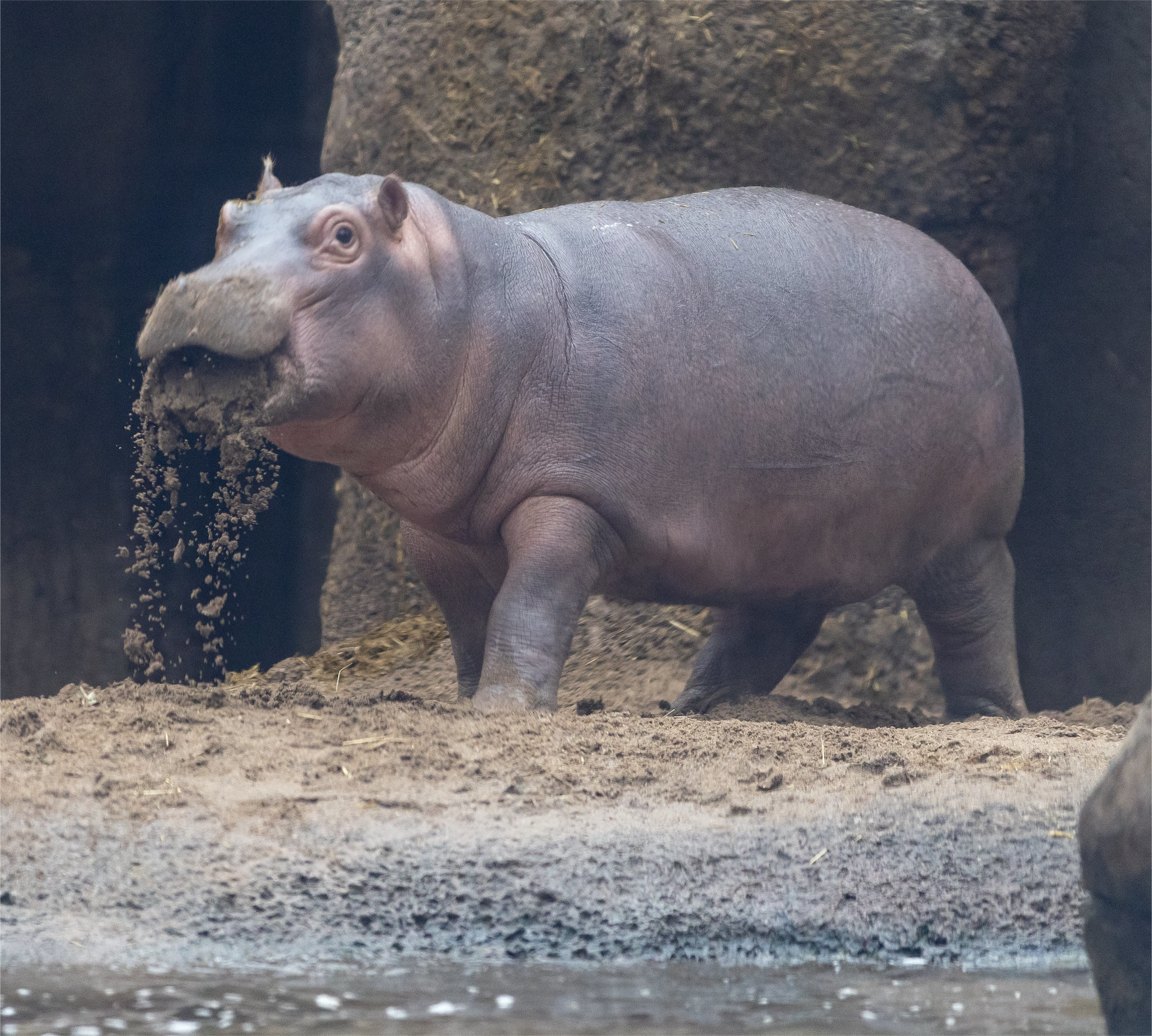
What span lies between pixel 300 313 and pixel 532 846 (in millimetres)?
1831

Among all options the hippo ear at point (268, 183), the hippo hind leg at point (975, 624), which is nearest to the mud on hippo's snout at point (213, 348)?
the hippo ear at point (268, 183)

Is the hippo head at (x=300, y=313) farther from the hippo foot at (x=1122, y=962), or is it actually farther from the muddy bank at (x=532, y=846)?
the hippo foot at (x=1122, y=962)

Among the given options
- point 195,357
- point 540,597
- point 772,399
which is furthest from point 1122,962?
point 772,399

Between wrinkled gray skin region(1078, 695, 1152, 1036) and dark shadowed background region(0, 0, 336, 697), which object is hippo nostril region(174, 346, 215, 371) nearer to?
Answer: wrinkled gray skin region(1078, 695, 1152, 1036)

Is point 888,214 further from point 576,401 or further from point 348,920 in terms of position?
point 348,920

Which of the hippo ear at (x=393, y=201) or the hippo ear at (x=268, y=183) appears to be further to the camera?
the hippo ear at (x=268, y=183)

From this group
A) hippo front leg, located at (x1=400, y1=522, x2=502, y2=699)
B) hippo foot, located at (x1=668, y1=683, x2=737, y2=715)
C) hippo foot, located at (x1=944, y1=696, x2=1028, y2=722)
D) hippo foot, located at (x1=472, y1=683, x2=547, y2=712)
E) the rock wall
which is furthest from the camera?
the rock wall

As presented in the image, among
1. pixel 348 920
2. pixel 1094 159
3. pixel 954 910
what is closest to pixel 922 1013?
pixel 954 910

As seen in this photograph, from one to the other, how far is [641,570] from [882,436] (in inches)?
38.2

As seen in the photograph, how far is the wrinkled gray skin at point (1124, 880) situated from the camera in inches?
89.3

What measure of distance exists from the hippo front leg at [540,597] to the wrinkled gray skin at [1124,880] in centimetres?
242

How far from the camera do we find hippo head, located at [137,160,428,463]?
437cm

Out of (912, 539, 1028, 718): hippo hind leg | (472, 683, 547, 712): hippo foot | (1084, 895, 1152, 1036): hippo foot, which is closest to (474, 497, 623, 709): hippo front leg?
(472, 683, 547, 712): hippo foot

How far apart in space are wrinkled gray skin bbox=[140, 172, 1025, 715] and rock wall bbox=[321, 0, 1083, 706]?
2.63ft
